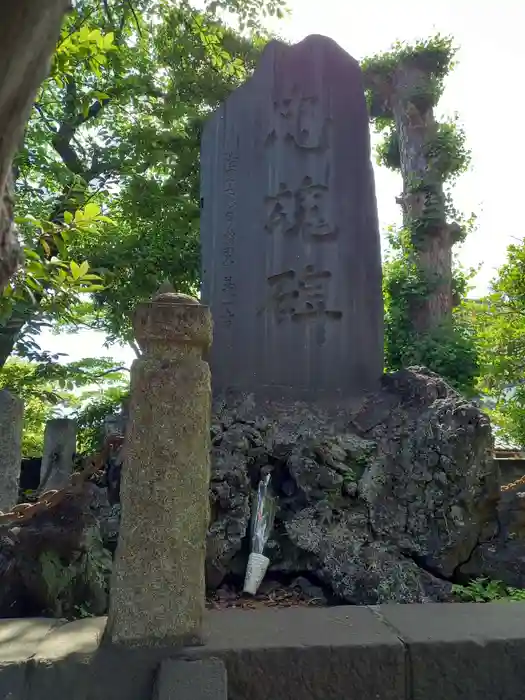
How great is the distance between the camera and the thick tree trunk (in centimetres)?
103

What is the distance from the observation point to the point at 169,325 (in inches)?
80.0

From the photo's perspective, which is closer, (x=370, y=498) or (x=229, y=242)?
(x=370, y=498)

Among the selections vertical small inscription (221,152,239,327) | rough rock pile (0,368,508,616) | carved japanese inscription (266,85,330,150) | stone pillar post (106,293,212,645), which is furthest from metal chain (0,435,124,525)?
carved japanese inscription (266,85,330,150)

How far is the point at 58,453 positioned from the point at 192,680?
Answer: 562 cm

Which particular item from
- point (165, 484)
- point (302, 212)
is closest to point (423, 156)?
point (302, 212)

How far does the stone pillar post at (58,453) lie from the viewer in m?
6.76

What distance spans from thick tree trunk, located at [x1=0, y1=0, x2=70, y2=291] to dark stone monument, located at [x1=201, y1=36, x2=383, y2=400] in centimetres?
353

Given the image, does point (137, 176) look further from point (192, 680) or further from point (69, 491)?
point (192, 680)

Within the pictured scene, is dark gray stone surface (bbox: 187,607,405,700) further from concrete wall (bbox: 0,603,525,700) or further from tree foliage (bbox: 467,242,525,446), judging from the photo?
tree foliage (bbox: 467,242,525,446)

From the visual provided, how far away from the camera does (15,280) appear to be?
7.97 feet

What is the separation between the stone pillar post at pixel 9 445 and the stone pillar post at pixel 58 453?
1.61 meters

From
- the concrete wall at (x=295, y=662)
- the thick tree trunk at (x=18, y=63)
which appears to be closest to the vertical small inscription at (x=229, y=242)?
the concrete wall at (x=295, y=662)

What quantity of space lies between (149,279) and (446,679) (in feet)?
23.0

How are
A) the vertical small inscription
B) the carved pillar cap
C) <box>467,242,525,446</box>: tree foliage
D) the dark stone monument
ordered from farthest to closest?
1. <box>467,242,525,446</box>: tree foliage
2. the vertical small inscription
3. the dark stone monument
4. the carved pillar cap
